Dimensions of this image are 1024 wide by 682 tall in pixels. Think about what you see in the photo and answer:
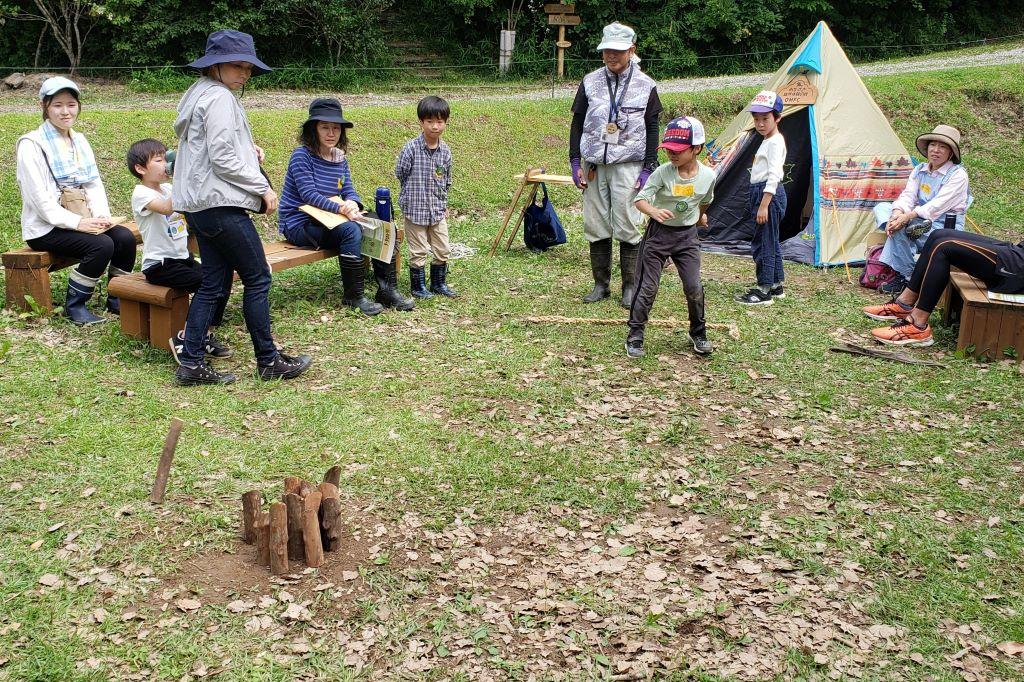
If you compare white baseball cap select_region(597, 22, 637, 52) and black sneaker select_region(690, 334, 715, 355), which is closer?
black sneaker select_region(690, 334, 715, 355)

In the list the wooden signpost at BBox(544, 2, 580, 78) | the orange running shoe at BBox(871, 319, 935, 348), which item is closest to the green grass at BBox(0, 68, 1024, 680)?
the orange running shoe at BBox(871, 319, 935, 348)

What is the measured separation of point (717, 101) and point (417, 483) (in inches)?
495

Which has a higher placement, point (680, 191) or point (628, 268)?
point (680, 191)

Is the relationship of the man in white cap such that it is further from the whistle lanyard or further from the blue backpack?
the blue backpack

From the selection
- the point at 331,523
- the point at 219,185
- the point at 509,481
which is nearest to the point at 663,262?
the point at 509,481

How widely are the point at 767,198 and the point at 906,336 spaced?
1.66m

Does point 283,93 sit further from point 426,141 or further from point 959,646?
point 959,646

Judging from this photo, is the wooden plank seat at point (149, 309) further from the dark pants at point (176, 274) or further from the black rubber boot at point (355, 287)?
the black rubber boot at point (355, 287)

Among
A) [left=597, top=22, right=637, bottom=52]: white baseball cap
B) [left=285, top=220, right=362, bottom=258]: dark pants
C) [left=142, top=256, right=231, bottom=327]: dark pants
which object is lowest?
[left=142, top=256, right=231, bottom=327]: dark pants

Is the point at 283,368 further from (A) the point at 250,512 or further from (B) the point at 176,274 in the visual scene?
(A) the point at 250,512

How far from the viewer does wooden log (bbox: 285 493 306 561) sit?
385 cm

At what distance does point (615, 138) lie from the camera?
710 centimetres

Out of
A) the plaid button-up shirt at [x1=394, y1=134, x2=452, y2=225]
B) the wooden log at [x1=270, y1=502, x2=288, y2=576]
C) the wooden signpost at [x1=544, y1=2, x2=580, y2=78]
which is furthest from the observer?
the wooden signpost at [x1=544, y1=2, x2=580, y2=78]

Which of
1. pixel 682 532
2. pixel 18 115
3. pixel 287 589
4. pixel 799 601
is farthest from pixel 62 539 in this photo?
pixel 18 115
